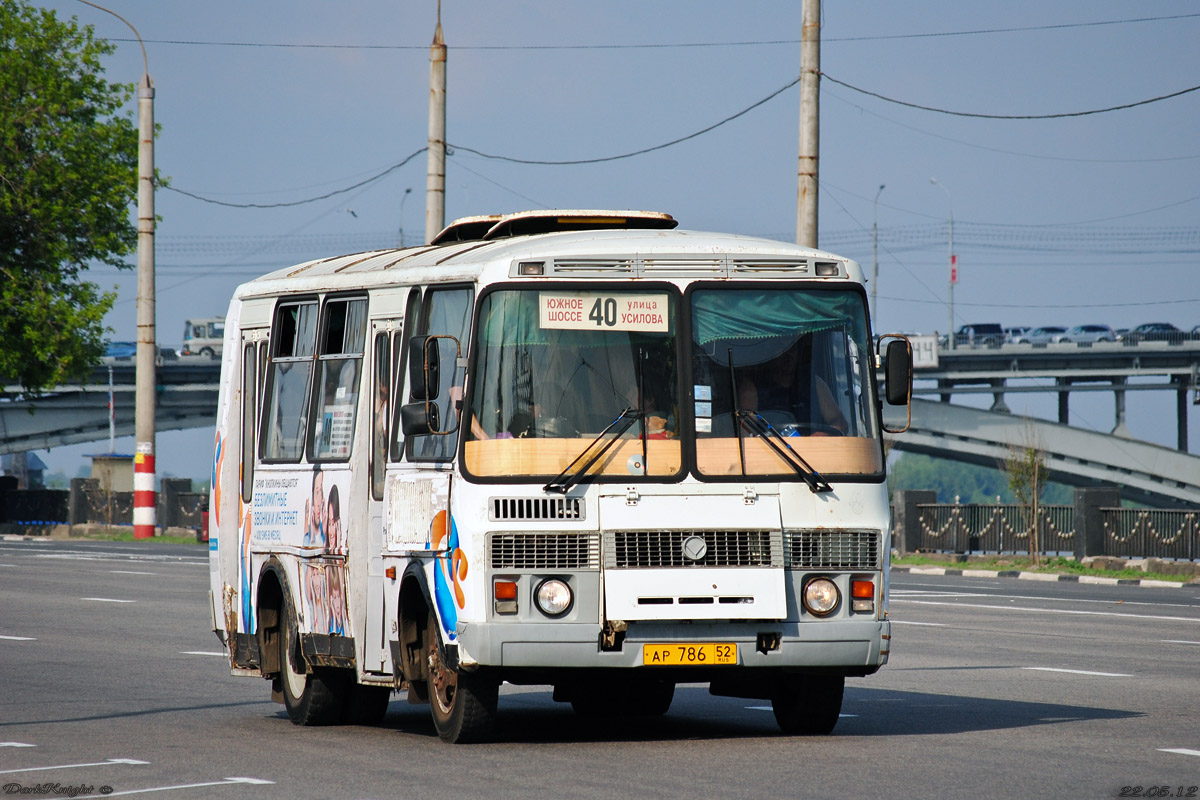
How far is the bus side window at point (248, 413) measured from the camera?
42.4ft

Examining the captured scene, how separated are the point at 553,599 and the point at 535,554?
0.25 m

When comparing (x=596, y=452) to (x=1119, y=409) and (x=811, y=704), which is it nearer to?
(x=811, y=704)

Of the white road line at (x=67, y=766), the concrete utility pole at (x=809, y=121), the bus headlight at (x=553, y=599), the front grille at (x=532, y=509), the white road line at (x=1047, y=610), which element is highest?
the concrete utility pole at (x=809, y=121)

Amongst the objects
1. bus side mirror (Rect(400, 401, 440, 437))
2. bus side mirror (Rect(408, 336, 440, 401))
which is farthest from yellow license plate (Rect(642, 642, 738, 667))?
bus side mirror (Rect(408, 336, 440, 401))

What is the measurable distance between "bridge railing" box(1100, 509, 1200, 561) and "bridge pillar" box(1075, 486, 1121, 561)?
0.48 feet

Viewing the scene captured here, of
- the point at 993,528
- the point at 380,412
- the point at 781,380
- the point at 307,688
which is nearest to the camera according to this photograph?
the point at 781,380

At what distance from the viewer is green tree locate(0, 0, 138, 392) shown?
51688 millimetres

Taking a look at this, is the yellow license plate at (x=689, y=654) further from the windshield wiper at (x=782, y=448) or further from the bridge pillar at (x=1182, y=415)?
the bridge pillar at (x=1182, y=415)

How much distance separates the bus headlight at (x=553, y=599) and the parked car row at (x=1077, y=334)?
3879 inches

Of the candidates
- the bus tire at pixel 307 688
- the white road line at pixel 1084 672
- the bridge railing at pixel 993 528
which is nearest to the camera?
the bus tire at pixel 307 688

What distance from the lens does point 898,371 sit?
1045 centimetres

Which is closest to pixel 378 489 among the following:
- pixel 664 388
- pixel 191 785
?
pixel 664 388

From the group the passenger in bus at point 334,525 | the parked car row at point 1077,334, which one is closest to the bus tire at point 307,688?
the passenger in bus at point 334,525

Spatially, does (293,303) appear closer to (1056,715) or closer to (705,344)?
(705,344)
